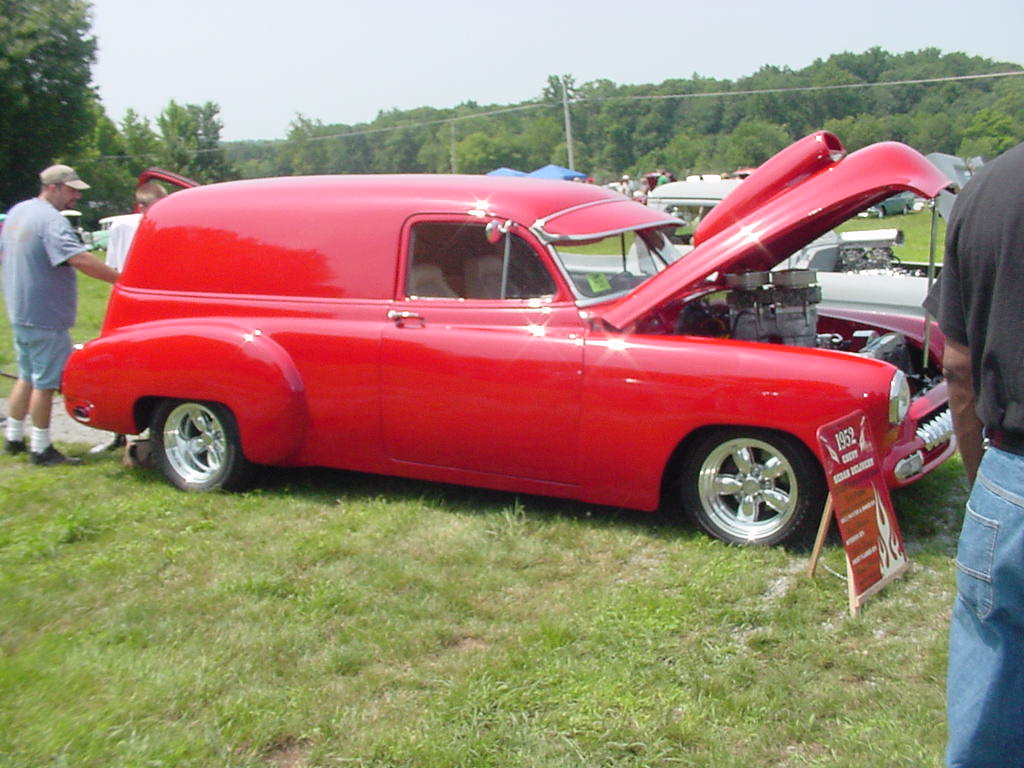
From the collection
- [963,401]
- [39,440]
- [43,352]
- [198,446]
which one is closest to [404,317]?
[198,446]

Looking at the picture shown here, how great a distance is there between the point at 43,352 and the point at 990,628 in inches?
227

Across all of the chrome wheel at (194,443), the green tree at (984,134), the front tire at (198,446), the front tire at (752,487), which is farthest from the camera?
the green tree at (984,134)

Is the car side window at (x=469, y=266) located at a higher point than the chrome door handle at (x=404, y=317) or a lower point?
higher

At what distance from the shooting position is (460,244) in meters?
4.96

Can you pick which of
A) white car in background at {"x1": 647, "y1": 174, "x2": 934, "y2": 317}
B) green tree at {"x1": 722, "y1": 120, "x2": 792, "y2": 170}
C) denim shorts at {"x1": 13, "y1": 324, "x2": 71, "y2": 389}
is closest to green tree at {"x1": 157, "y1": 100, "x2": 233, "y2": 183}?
green tree at {"x1": 722, "y1": 120, "x2": 792, "y2": 170}

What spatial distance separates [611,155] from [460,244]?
78.8 metres

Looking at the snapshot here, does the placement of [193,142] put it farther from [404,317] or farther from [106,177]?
[404,317]

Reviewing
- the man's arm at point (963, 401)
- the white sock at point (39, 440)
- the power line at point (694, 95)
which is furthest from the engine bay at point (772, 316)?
the power line at point (694, 95)

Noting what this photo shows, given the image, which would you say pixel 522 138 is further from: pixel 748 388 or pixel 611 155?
pixel 748 388

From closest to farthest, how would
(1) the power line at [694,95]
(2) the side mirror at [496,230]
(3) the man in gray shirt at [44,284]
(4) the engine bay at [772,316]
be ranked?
(2) the side mirror at [496,230] → (4) the engine bay at [772,316] → (3) the man in gray shirt at [44,284] → (1) the power line at [694,95]

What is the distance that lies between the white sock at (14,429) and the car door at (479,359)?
9.67ft

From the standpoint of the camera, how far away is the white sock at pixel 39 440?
6.04 meters

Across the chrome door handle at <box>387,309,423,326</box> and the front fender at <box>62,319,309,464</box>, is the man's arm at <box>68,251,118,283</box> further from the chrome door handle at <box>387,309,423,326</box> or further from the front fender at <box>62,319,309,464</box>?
the chrome door handle at <box>387,309,423,326</box>

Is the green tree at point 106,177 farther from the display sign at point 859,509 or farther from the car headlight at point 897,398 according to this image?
the display sign at point 859,509
